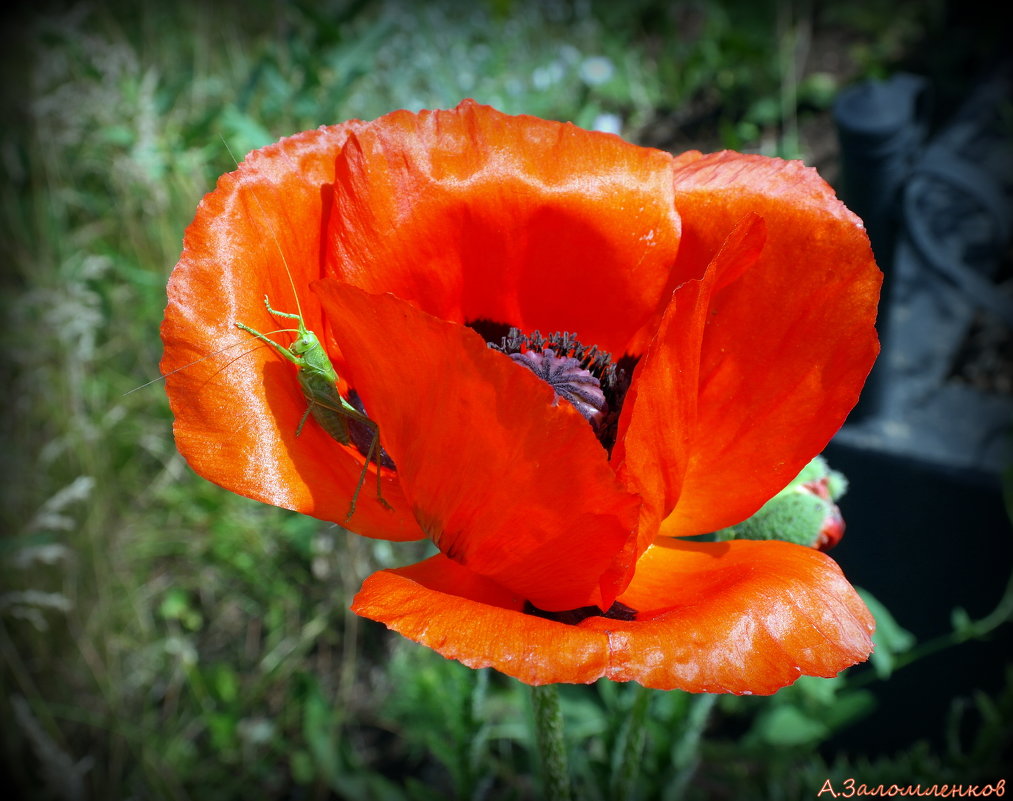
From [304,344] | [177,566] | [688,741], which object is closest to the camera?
[304,344]

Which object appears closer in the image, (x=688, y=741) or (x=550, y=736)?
(x=550, y=736)

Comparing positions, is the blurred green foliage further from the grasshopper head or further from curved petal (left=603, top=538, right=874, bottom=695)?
the grasshopper head

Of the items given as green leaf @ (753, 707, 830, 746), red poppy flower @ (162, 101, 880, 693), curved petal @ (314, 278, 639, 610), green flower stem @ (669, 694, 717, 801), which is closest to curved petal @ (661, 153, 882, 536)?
red poppy flower @ (162, 101, 880, 693)

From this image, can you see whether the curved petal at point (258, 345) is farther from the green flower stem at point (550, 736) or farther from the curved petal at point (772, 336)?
the curved petal at point (772, 336)

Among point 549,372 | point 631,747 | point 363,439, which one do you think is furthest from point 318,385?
point 631,747

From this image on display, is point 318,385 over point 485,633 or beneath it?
over

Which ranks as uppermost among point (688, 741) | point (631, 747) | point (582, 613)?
point (582, 613)

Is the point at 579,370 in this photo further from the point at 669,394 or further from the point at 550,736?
the point at 550,736
